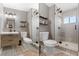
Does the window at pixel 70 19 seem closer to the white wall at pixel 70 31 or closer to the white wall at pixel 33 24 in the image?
the white wall at pixel 70 31

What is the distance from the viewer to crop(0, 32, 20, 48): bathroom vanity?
1744 millimetres

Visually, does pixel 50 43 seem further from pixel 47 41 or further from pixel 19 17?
pixel 19 17

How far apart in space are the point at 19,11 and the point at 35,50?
900 mm

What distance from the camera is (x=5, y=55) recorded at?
1754 mm

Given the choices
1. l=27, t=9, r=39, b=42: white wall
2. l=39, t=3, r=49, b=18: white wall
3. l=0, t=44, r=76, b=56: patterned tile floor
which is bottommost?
l=0, t=44, r=76, b=56: patterned tile floor

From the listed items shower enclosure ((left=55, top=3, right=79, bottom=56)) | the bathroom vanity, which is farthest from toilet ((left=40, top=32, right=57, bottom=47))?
the bathroom vanity

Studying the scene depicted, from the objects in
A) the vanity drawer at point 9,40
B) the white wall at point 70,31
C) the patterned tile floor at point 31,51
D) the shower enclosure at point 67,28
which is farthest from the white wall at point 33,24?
the white wall at point 70,31

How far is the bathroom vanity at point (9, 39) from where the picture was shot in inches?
68.7

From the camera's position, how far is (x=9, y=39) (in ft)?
5.91

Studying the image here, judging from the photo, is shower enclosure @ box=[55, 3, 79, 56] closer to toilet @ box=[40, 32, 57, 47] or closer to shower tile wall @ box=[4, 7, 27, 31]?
toilet @ box=[40, 32, 57, 47]

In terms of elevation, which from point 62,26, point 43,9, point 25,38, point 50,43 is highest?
point 43,9

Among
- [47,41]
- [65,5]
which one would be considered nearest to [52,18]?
[65,5]

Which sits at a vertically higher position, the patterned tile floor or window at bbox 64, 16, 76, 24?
window at bbox 64, 16, 76, 24

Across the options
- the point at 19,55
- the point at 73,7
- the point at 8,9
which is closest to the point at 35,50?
the point at 19,55
